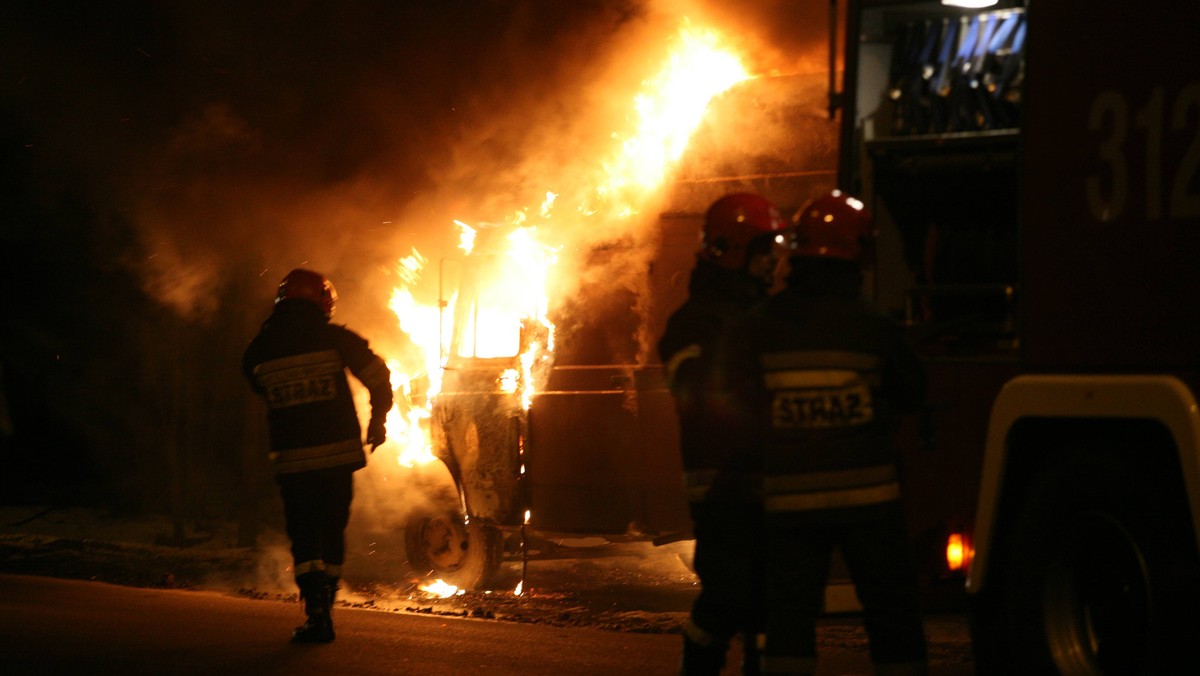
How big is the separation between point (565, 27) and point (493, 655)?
330 inches

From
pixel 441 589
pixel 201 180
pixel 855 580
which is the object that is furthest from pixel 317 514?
pixel 201 180

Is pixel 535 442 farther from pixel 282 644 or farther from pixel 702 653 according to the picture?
pixel 702 653

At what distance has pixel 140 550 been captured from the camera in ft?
36.4

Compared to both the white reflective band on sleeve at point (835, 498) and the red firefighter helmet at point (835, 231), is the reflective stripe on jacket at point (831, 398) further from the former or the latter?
the red firefighter helmet at point (835, 231)

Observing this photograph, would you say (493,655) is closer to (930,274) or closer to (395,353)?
(930,274)

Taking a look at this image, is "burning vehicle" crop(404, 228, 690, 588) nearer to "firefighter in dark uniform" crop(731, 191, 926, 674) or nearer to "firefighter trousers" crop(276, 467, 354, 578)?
"firefighter trousers" crop(276, 467, 354, 578)

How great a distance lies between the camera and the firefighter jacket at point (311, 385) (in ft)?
22.9

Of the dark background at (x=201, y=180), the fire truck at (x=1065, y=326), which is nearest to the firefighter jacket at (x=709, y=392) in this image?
the fire truck at (x=1065, y=326)

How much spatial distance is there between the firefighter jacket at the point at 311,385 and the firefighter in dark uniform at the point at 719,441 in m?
2.73

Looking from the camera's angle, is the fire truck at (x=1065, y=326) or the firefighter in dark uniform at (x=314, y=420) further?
the firefighter in dark uniform at (x=314, y=420)

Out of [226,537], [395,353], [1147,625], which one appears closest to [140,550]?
[226,537]

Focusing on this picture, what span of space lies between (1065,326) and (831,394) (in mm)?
1048

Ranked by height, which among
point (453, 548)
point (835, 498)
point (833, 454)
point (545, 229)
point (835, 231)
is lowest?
point (453, 548)

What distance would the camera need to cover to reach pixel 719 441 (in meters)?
4.76
